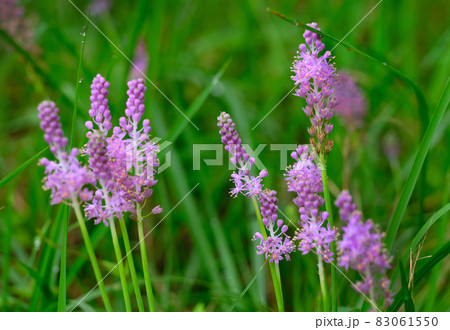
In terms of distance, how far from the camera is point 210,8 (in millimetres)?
3811

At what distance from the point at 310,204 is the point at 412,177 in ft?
1.00

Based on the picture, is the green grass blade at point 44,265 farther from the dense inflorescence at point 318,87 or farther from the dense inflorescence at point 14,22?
the dense inflorescence at point 14,22

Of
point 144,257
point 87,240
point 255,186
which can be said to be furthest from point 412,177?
point 87,240

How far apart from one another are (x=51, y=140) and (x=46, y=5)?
301 centimetres

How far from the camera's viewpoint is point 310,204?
101 cm

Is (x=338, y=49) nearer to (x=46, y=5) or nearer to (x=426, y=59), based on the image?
(x=426, y=59)

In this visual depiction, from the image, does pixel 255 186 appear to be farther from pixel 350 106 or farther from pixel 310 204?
pixel 350 106

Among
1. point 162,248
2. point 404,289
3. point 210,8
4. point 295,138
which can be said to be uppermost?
point 210,8

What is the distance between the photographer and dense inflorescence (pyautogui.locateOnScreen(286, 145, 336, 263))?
1009 mm

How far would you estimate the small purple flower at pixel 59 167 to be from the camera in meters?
0.95

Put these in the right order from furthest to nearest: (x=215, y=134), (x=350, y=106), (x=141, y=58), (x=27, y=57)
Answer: (x=141, y=58), (x=215, y=134), (x=350, y=106), (x=27, y=57)

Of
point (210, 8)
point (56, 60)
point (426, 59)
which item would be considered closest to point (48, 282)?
point (56, 60)

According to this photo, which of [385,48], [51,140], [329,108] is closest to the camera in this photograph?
[51,140]

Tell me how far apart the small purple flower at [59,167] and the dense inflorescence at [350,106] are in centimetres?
142
